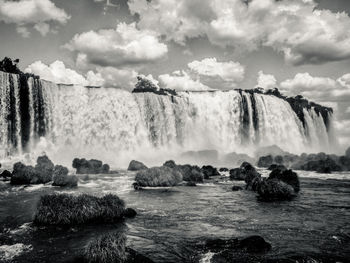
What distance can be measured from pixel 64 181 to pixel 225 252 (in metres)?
19.2

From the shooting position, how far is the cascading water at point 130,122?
45.1 m

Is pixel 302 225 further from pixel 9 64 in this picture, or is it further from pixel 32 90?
pixel 9 64

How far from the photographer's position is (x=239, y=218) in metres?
14.3

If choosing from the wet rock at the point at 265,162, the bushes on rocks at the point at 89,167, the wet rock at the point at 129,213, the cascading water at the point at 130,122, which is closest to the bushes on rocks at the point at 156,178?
the wet rock at the point at 129,213

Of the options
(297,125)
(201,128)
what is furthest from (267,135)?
(201,128)

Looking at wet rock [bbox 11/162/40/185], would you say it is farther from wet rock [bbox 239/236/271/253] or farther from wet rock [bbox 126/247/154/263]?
wet rock [bbox 239/236/271/253]

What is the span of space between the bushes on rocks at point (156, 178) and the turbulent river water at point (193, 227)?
5.18m

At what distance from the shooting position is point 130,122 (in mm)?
53750

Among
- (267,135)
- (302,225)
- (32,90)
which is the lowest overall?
(302,225)

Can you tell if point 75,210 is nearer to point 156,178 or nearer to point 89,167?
point 156,178

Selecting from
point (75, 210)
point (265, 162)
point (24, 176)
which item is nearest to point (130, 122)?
point (265, 162)

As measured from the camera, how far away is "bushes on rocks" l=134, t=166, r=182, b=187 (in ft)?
85.5

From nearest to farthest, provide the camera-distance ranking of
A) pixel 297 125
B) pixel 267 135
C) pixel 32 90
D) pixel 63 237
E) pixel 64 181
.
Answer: pixel 63 237 < pixel 64 181 < pixel 32 90 < pixel 267 135 < pixel 297 125

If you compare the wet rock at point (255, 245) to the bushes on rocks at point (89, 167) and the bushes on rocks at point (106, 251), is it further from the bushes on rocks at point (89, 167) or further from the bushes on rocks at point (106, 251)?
the bushes on rocks at point (89, 167)
